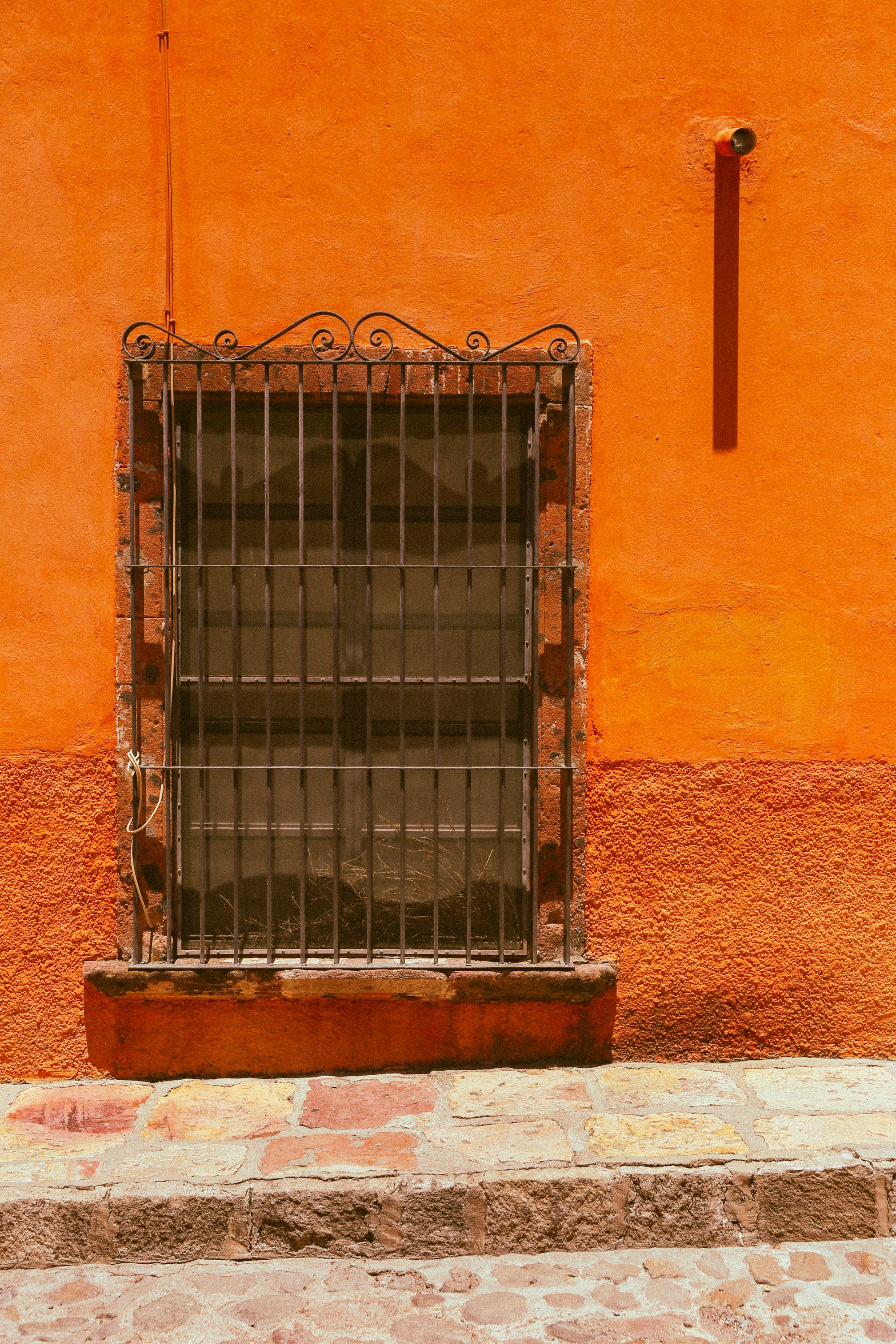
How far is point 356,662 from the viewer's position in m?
3.85

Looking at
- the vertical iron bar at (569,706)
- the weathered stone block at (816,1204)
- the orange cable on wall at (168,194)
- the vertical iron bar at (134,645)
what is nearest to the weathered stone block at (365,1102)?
the vertical iron bar at (569,706)

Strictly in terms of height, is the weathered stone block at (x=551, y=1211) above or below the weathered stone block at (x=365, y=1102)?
below

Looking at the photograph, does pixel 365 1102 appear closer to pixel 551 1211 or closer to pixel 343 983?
pixel 343 983

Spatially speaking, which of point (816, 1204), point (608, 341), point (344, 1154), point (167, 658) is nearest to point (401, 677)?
point (167, 658)

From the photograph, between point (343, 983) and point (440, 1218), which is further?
point (343, 983)

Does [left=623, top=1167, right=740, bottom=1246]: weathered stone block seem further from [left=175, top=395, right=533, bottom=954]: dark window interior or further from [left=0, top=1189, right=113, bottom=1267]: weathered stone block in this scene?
[left=0, top=1189, right=113, bottom=1267]: weathered stone block

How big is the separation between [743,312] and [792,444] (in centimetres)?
48

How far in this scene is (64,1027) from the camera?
12.4 feet

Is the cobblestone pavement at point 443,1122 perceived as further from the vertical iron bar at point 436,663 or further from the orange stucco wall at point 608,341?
the vertical iron bar at point 436,663

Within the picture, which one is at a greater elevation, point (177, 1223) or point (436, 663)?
point (436, 663)

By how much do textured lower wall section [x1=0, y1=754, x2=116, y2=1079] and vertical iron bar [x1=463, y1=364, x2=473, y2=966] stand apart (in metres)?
1.21

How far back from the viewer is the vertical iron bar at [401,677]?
3.68m

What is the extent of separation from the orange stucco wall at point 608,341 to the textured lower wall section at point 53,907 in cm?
1

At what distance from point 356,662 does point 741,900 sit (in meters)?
1.57
